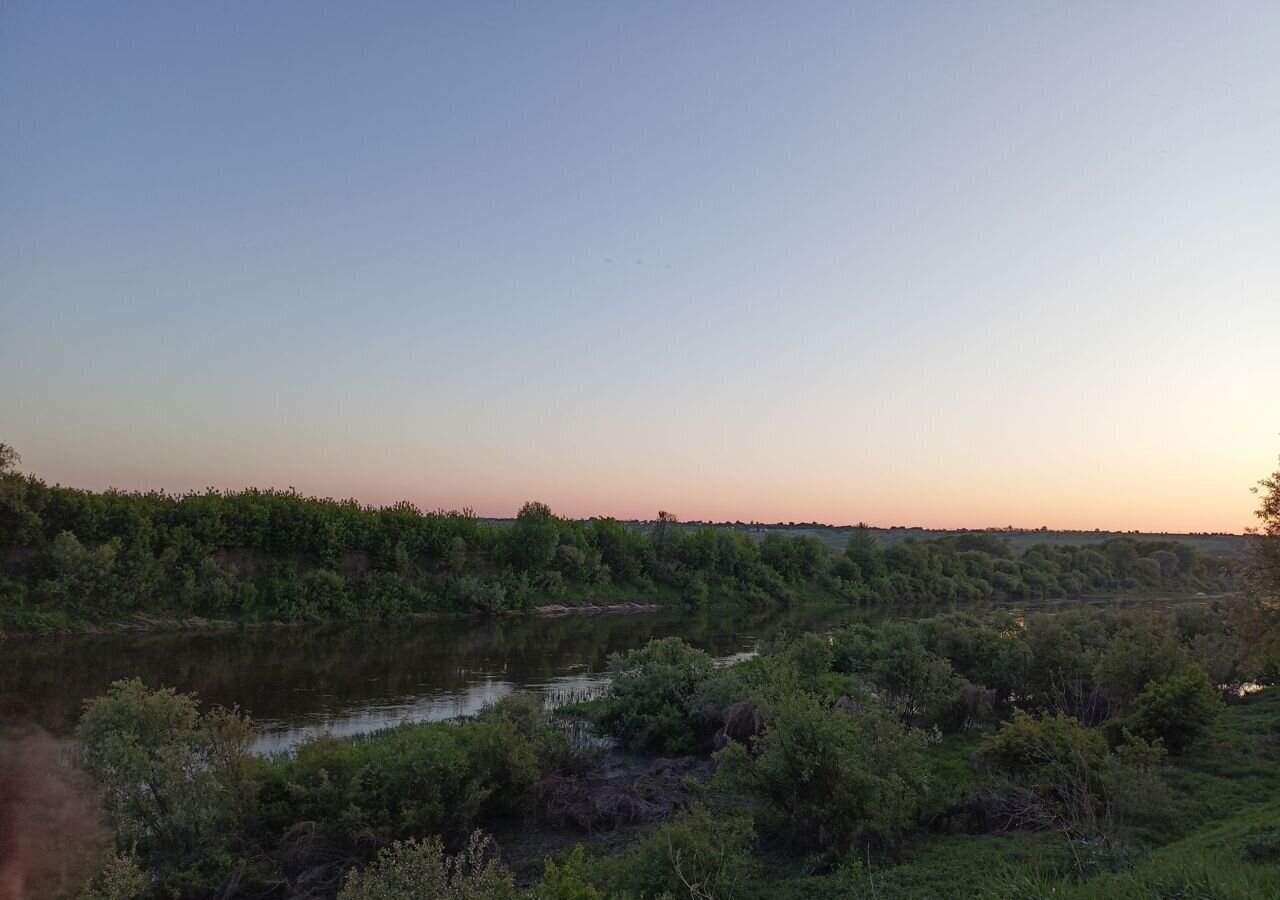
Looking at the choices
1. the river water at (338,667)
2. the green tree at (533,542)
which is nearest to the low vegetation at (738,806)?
the river water at (338,667)

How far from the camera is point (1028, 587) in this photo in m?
108

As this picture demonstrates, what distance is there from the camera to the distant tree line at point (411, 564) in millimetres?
53281

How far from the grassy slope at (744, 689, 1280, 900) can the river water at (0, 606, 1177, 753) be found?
19.2 m

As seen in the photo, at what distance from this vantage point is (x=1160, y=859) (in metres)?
11.6

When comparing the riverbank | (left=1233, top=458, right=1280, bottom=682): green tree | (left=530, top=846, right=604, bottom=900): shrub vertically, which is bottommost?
the riverbank

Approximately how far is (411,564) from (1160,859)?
71.1 meters

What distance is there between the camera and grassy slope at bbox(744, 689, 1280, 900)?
374 inches

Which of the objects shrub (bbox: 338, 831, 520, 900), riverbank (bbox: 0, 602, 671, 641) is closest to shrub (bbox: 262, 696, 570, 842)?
shrub (bbox: 338, 831, 520, 900)

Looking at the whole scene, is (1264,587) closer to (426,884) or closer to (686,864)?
(686,864)

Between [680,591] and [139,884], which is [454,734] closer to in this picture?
[139,884]

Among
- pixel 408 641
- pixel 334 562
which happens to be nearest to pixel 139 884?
pixel 408 641

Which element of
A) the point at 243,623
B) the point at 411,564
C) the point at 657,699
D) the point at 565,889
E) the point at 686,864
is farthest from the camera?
the point at 411,564

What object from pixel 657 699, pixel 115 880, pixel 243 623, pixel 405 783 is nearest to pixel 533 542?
pixel 243 623

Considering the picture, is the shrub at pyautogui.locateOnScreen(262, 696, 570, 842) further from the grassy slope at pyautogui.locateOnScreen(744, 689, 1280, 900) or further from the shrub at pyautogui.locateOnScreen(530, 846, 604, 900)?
the shrub at pyautogui.locateOnScreen(530, 846, 604, 900)
